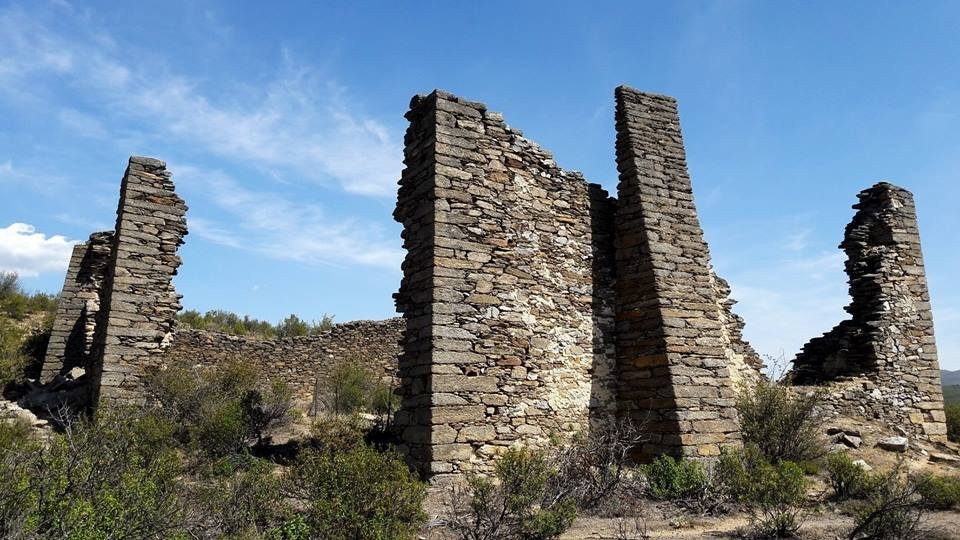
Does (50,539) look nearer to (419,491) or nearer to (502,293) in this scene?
(419,491)

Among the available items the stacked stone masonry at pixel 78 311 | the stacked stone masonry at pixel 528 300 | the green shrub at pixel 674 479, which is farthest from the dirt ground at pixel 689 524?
the stacked stone masonry at pixel 78 311

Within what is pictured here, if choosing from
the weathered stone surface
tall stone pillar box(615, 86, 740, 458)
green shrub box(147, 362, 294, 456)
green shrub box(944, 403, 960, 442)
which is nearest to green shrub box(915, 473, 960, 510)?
tall stone pillar box(615, 86, 740, 458)

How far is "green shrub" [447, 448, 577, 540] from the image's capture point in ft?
19.6

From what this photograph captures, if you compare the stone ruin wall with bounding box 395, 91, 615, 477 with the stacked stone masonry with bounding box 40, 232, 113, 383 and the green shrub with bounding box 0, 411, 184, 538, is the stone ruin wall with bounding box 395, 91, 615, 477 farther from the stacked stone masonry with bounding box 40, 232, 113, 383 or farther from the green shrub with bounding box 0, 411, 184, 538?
the stacked stone masonry with bounding box 40, 232, 113, 383

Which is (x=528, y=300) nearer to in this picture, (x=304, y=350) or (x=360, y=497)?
(x=360, y=497)

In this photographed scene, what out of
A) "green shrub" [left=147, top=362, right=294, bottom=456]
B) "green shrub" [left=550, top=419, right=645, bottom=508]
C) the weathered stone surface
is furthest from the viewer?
the weathered stone surface

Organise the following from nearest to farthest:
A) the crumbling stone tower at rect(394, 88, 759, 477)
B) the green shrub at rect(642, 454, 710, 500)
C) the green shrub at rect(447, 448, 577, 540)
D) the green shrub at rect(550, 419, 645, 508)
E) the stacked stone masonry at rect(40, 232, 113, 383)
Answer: the green shrub at rect(447, 448, 577, 540)
the green shrub at rect(550, 419, 645, 508)
the green shrub at rect(642, 454, 710, 500)
the crumbling stone tower at rect(394, 88, 759, 477)
the stacked stone masonry at rect(40, 232, 113, 383)

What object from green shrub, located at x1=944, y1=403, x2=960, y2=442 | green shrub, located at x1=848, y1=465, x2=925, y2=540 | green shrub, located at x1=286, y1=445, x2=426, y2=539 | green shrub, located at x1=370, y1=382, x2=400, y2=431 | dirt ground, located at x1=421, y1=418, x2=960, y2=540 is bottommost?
dirt ground, located at x1=421, y1=418, x2=960, y2=540

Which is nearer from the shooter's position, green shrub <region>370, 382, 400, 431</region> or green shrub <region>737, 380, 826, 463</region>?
green shrub <region>737, 380, 826, 463</region>

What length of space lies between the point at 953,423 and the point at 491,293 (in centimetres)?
1386

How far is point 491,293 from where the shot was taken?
28.6ft

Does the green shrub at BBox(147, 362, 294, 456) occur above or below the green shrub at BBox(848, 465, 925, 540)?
above

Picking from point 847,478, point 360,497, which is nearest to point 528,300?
point 360,497

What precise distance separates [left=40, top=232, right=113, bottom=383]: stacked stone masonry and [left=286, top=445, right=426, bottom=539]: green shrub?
11074mm
